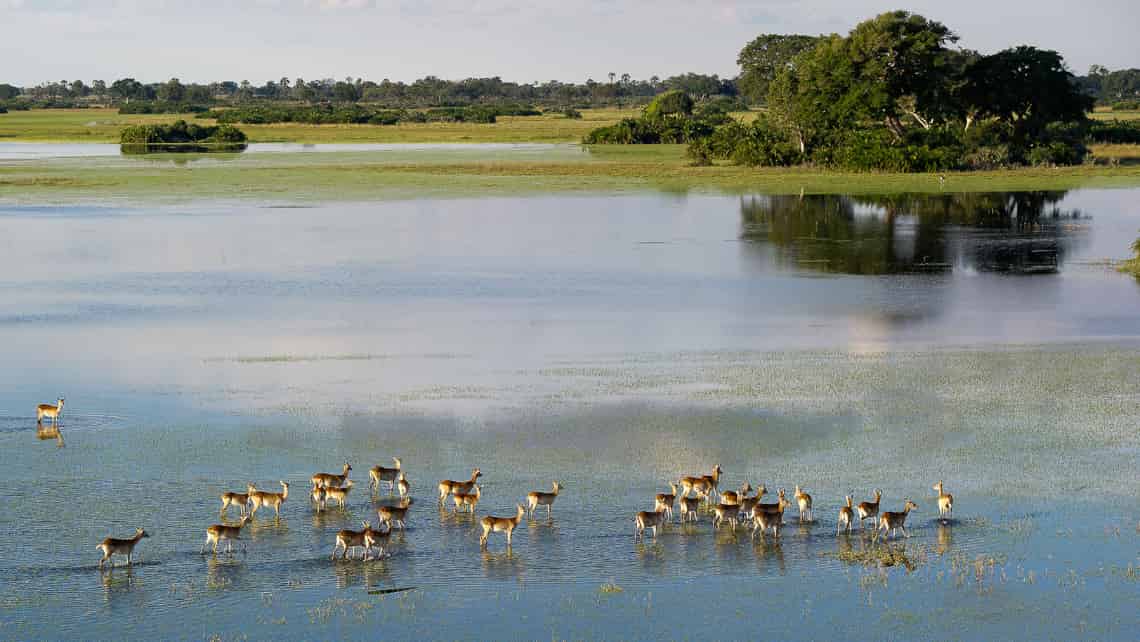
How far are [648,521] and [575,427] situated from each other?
4.62m

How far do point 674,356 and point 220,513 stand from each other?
9905mm

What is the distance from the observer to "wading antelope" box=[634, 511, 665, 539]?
46.8ft

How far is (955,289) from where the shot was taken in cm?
3078

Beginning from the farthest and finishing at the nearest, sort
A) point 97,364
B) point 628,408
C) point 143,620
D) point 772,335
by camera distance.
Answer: point 772,335 → point 97,364 → point 628,408 → point 143,620

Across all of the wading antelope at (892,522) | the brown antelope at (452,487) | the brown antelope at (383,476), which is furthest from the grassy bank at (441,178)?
the wading antelope at (892,522)

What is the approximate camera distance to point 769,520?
14.2 m

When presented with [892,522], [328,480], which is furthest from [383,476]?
[892,522]

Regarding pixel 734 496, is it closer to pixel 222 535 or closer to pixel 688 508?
pixel 688 508

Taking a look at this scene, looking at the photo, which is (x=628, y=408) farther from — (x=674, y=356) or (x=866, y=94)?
(x=866, y=94)

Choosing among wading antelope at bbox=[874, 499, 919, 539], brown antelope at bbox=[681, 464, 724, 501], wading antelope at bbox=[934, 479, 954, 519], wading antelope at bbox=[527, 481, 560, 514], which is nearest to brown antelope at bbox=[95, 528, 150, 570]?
wading antelope at bbox=[527, 481, 560, 514]

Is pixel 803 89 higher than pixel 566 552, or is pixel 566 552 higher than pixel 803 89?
Answer: pixel 803 89

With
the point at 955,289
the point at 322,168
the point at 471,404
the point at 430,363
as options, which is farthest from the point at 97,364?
the point at 322,168

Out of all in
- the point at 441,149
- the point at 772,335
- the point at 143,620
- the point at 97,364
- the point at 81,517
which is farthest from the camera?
the point at 441,149

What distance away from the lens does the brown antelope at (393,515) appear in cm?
1419
